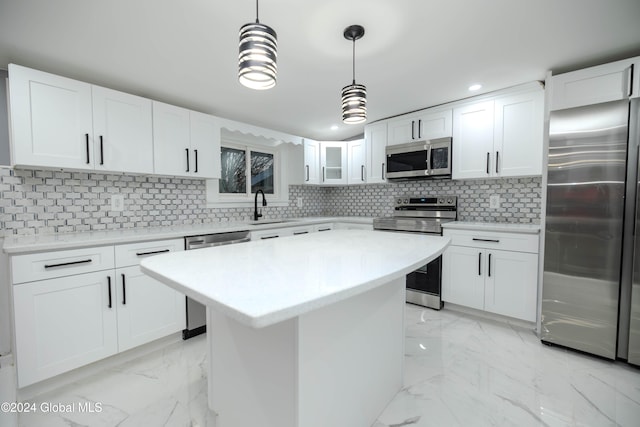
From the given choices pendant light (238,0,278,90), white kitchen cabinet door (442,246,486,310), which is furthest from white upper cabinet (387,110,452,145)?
pendant light (238,0,278,90)

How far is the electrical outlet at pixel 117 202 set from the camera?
2486mm

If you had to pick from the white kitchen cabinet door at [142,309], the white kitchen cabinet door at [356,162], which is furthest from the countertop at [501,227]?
the white kitchen cabinet door at [142,309]

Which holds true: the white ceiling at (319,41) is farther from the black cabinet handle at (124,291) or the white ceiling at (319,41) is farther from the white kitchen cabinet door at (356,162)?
the black cabinet handle at (124,291)

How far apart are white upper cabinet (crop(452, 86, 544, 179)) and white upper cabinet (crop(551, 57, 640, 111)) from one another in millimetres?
301

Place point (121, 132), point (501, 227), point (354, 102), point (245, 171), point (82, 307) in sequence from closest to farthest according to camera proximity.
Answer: point (354, 102)
point (82, 307)
point (121, 132)
point (501, 227)
point (245, 171)

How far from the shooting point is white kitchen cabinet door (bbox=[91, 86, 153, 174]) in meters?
2.20

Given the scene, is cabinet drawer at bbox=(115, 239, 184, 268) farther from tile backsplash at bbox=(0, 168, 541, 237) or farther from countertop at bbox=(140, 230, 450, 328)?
countertop at bbox=(140, 230, 450, 328)

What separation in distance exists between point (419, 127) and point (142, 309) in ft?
11.0

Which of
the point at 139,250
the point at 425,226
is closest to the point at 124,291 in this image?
the point at 139,250

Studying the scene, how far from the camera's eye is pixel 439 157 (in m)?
3.17

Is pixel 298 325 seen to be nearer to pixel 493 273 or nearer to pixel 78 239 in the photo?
pixel 78 239

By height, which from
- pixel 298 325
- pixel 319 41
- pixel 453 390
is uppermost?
pixel 319 41

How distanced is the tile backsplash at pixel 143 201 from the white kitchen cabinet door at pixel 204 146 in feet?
0.95

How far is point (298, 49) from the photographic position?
1988 millimetres
